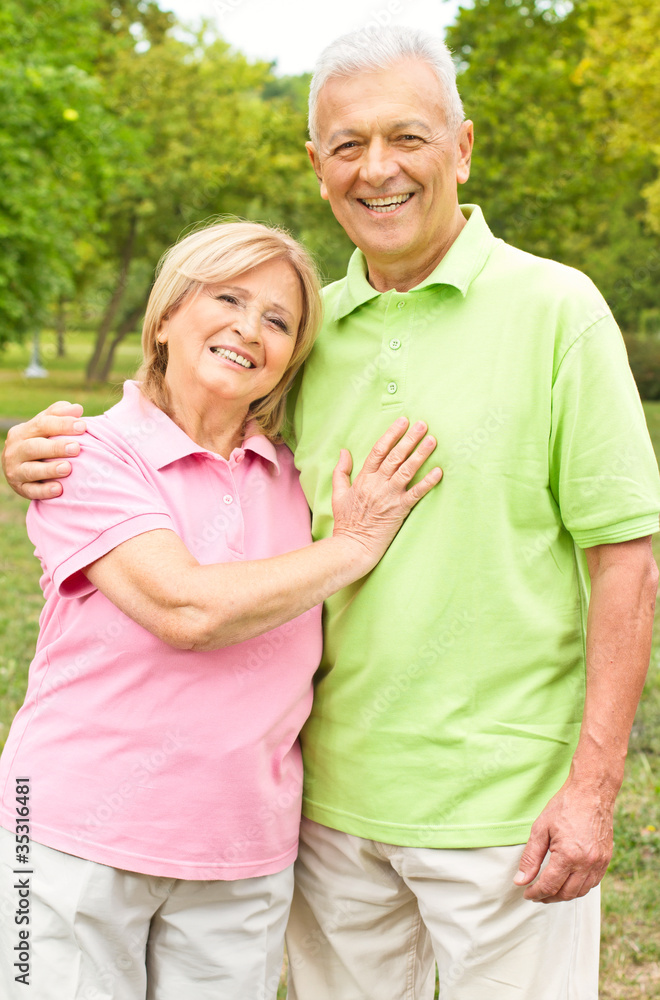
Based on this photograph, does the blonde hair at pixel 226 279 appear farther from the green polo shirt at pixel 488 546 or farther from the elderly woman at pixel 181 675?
the green polo shirt at pixel 488 546

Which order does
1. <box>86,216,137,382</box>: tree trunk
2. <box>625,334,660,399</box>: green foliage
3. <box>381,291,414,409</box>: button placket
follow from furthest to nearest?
<box>86,216,137,382</box>: tree trunk → <box>625,334,660,399</box>: green foliage → <box>381,291,414,409</box>: button placket

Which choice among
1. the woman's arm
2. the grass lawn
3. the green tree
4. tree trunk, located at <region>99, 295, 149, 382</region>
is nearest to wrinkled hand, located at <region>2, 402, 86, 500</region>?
the woman's arm

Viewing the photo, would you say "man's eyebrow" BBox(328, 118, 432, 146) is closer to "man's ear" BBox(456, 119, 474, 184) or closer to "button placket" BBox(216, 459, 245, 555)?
"man's ear" BBox(456, 119, 474, 184)

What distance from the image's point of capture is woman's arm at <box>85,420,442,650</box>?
193 centimetres

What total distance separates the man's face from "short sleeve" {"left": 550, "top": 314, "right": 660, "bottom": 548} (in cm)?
50

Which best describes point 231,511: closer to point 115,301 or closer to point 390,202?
point 390,202

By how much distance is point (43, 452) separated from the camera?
210cm

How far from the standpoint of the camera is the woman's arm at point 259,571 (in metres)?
1.93

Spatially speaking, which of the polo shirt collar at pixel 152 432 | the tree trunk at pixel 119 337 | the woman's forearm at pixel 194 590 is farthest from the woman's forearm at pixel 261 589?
the tree trunk at pixel 119 337

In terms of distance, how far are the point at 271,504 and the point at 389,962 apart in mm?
1215

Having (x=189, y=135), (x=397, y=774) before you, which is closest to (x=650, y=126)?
(x=189, y=135)

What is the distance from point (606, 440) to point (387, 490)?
1.61 ft

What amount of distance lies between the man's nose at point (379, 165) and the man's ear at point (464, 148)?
0.21 m

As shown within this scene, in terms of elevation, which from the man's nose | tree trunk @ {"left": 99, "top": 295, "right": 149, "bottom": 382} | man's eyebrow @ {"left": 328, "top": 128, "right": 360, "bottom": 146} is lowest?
tree trunk @ {"left": 99, "top": 295, "right": 149, "bottom": 382}
